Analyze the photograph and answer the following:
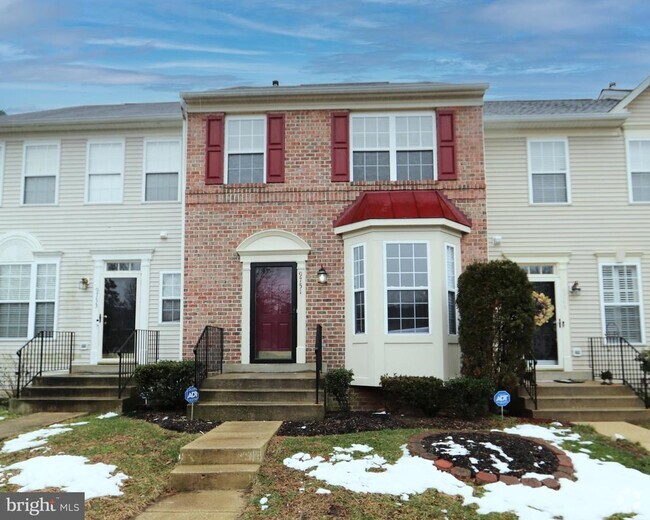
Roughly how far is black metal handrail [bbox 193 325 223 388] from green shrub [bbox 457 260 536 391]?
4505 millimetres

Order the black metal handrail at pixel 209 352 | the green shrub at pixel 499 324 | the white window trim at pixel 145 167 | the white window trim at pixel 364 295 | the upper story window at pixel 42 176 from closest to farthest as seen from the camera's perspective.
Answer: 1. the green shrub at pixel 499 324
2. the black metal handrail at pixel 209 352
3. the white window trim at pixel 364 295
4. the white window trim at pixel 145 167
5. the upper story window at pixel 42 176

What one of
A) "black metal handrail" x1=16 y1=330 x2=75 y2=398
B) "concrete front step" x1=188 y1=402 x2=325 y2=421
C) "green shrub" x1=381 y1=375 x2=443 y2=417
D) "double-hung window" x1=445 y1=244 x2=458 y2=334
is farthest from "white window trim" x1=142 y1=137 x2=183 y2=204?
"green shrub" x1=381 y1=375 x2=443 y2=417

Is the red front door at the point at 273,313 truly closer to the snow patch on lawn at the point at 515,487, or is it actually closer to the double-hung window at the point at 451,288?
the double-hung window at the point at 451,288

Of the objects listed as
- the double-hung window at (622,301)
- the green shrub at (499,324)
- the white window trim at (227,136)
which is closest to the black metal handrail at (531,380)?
the green shrub at (499,324)

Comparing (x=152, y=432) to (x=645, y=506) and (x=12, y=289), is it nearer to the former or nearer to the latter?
(x=645, y=506)

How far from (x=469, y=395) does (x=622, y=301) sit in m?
5.57

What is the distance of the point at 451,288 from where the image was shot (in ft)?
33.1

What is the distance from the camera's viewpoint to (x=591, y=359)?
11.4 meters

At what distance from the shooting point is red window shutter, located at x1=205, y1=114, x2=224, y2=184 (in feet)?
36.3

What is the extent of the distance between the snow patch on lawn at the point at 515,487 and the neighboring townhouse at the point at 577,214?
6084 mm

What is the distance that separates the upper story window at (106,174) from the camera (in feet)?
41.2

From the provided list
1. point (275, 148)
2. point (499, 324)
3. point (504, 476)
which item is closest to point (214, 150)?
point (275, 148)

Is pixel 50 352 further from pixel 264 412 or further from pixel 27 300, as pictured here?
pixel 264 412

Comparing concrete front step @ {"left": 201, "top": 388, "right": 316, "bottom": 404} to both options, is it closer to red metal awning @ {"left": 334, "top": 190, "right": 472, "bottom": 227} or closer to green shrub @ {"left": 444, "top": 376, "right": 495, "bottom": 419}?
green shrub @ {"left": 444, "top": 376, "right": 495, "bottom": 419}
